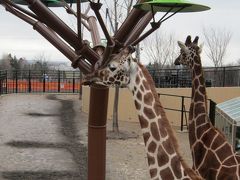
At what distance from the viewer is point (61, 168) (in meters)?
10.5

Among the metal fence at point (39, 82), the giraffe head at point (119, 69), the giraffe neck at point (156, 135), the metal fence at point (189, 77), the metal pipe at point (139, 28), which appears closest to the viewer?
the giraffe neck at point (156, 135)

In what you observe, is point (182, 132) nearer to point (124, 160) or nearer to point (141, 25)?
point (124, 160)

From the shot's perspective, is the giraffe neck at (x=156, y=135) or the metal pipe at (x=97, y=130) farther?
the metal pipe at (x=97, y=130)

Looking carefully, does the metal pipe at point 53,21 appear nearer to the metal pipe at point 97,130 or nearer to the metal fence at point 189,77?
the metal pipe at point 97,130

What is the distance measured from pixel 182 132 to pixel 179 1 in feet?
38.1

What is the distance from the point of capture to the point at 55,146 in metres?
12.9

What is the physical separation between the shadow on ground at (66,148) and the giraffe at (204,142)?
3532 millimetres

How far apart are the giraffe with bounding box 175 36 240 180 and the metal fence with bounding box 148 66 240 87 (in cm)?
1486

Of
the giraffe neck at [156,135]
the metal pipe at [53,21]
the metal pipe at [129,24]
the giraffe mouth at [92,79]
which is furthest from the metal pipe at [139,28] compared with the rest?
the giraffe neck at [156,135]

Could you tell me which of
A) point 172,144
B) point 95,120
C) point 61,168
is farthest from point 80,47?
point 61,168

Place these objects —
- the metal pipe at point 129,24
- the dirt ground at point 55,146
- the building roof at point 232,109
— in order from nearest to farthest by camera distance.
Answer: the metal pipe at point 129,24 < the building roof at point 232,109 < the dirt ground at point 55,146

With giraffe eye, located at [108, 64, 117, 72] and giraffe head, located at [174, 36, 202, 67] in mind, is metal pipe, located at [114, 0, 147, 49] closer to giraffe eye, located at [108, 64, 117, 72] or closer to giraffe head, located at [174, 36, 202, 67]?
giraffe head, located at [174, 36, 202, 67]

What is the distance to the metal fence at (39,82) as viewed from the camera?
26.2m

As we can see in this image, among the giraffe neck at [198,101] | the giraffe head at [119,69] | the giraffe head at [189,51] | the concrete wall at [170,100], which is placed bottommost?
the concrete wall at [170,100]
